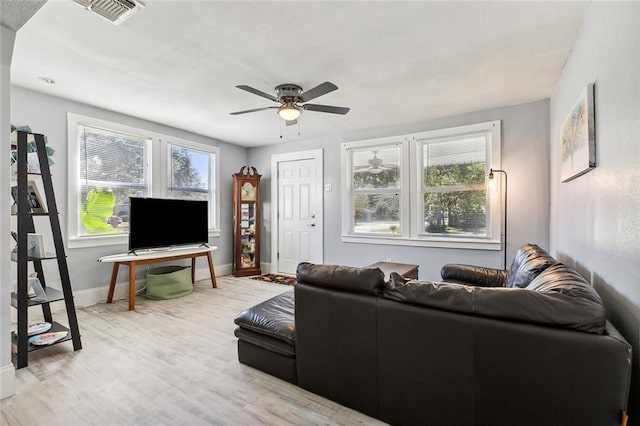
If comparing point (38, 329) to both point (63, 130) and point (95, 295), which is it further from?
point (63, 130)

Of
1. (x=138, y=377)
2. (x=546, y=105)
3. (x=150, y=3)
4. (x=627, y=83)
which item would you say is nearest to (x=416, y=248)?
(x=546, y=105)

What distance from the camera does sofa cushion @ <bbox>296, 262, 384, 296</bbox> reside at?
1.66 m

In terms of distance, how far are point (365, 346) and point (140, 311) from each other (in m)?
3.02

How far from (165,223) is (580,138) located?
452cm

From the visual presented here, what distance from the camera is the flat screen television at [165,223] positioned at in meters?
3.81

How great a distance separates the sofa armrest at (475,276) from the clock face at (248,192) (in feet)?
11.7

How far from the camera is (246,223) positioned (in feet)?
17.9

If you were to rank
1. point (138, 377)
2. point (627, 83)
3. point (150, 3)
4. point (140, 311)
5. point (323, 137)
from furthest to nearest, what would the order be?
1. point (323, 137)
2. point (140, 311)
3. point (138, 377)
4. point (150, 3)
5. point (627, 83)

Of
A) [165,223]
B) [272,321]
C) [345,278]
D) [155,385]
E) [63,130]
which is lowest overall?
[155,385]

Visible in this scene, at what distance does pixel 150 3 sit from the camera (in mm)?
1877

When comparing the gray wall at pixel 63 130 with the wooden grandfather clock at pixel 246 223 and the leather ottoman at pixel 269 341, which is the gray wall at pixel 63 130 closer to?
the wooden grandfather clock at pixel 246 223

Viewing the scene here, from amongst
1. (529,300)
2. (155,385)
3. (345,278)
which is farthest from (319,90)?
(155,385)

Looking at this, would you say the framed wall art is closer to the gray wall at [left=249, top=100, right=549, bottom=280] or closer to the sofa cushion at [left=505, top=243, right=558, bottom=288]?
the sofa cushion at [left=505, top=243, right=558, bottom=288]

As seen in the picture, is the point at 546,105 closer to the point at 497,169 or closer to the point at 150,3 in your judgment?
the point at 497,169
